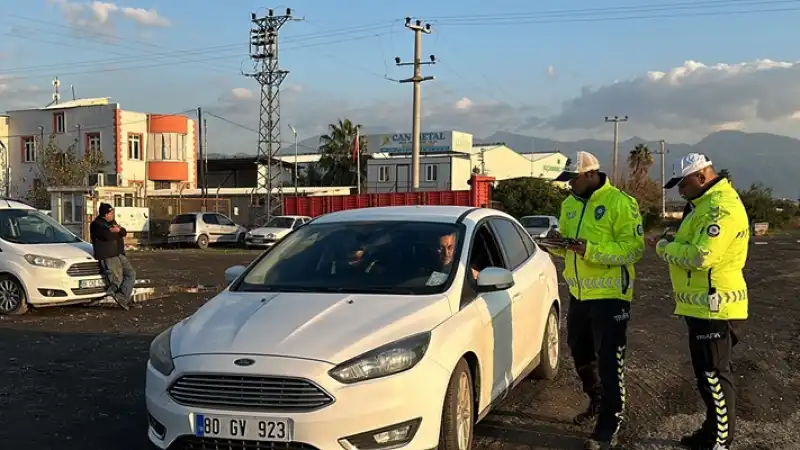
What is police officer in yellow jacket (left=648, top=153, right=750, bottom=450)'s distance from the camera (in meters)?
4.56

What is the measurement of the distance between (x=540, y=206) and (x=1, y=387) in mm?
41942

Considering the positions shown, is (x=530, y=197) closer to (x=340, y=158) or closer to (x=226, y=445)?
(x=340, y=158)

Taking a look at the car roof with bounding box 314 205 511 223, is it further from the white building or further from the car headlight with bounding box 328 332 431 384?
the white building

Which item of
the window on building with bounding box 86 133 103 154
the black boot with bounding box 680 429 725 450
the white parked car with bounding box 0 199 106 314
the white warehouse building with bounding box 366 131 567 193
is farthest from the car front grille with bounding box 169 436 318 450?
the white warehouse building with bounding box 366 131 567 193

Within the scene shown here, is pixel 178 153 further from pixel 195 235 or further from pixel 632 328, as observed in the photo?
pixel 632 328

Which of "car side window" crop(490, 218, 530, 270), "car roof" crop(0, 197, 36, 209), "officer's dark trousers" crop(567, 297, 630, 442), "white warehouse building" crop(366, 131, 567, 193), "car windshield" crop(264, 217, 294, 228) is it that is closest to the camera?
"officer's dark trousers" crop(567, 297, 630, 442)

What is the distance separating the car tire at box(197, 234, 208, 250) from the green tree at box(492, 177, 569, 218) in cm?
2055

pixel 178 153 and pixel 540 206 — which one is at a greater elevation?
pixel 178 153

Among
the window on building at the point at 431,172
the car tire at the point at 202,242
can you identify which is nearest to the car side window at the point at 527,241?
the car tire at the point at 202,242

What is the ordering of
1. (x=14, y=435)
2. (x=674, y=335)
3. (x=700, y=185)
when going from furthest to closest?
(x=674, y=335) → (x=14, y=435) → (x=700, y=185)

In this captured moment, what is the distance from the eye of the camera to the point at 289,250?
5.60 meters

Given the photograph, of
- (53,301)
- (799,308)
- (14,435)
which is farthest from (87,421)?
(799,308)

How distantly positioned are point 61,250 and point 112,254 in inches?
29.5

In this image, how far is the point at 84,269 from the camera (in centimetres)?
1185
